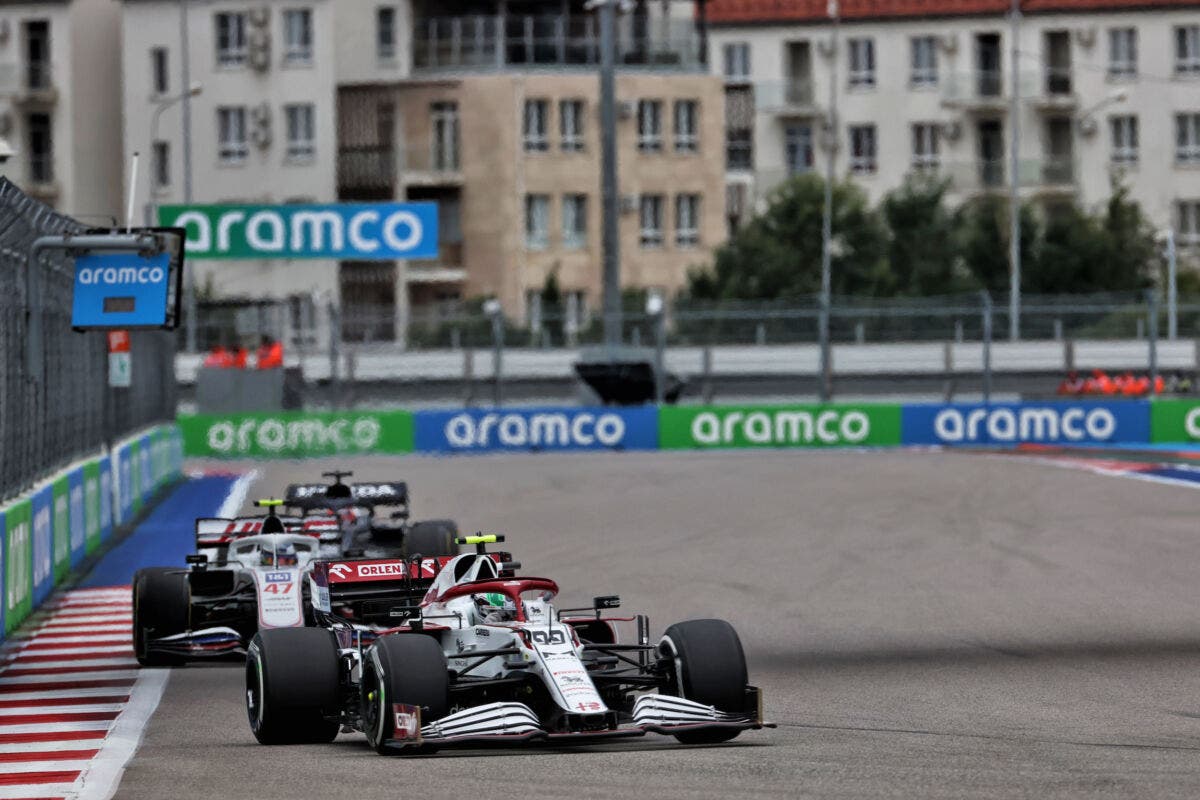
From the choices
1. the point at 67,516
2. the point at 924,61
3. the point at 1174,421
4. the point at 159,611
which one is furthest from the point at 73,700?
A: the point at 924,61

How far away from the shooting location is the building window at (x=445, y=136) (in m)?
64.9

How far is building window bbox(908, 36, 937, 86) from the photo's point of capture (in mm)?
70750

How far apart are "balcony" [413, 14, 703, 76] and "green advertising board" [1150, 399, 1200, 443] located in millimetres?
30713

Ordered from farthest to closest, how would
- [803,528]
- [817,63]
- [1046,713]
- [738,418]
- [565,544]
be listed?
[817,63]
[738,418]
[803,528]
[565,544]
[1046,713]

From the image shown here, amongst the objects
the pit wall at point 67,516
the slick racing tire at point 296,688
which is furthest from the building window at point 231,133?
the slick racing tire at point 296,688

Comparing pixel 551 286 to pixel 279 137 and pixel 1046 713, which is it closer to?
pixel 279 137

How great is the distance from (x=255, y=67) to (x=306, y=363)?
24.8 meters

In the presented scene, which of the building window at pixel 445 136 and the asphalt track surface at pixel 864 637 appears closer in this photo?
the asphalt track surface at pixel 864 637

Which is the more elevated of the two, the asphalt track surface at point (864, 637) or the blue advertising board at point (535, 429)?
the blue advertising board at point (535, 429)

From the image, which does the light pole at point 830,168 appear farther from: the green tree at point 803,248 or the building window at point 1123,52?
the building window at point 1123,52

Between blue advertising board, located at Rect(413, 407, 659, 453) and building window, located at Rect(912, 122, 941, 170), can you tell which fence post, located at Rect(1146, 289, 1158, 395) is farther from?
building window, located at Rect(912, 122, 941, 170)

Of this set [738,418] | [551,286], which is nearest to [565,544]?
[738,418]

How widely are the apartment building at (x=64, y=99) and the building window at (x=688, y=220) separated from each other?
601 inches

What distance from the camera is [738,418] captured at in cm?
3947
